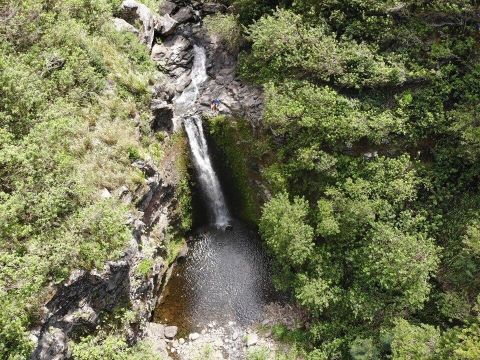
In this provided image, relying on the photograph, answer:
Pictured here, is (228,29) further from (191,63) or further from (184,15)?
(184,15)

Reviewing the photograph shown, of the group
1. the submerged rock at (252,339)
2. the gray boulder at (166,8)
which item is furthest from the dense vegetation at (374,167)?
the gray boulder at (166,8)

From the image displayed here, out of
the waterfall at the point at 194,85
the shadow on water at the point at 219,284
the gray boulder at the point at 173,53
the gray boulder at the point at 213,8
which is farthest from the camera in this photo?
the gray boulder at the point at 213,8

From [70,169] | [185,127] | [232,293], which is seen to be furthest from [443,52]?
[70,169]

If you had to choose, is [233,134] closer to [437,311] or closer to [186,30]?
[186,30]

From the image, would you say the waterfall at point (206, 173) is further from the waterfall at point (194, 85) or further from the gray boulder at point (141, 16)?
the gray boulder at point (141, 16)

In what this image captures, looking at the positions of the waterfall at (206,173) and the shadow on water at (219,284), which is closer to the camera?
the shadow on water at (219,284)
